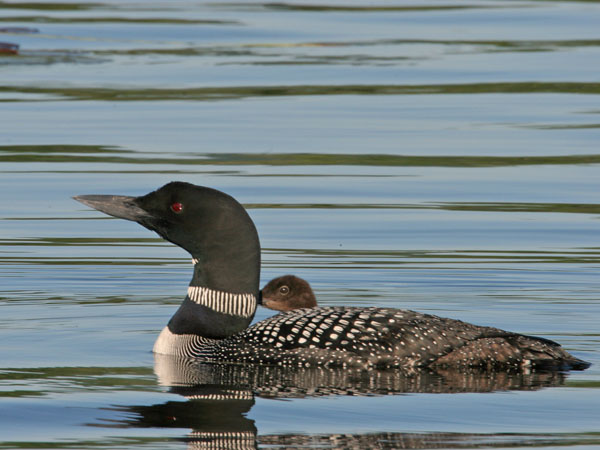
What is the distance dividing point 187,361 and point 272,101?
312 inches

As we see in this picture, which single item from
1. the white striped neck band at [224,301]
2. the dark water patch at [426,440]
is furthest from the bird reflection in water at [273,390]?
the white striped neck band at [224,301]

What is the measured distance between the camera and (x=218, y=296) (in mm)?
6656

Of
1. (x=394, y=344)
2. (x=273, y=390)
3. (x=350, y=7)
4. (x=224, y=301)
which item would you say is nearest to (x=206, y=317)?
(x=224, y=301)

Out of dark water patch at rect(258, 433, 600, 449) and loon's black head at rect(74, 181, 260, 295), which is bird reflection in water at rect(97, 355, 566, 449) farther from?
loon's black head at rect(74, 181, 260, 295)

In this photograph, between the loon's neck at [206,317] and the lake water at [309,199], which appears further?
the loon's neck at [206,317]

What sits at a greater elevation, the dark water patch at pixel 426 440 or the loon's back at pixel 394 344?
the loon's back at pixel 394 344

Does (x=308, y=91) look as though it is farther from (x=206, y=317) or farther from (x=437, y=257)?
(x=206, y=317)

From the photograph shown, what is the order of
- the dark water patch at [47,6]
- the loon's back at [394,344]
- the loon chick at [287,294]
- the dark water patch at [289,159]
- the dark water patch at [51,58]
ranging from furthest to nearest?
the dark water patch at [47,6] → the dark water patch at [51,58] → the dark water patch at [289,159] → the loon chick at [287,294] → the loon's back at [394,344]

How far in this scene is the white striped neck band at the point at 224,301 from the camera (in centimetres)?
666

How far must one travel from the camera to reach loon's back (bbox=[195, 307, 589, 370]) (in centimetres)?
621

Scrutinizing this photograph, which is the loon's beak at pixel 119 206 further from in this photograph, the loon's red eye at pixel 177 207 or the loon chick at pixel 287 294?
the loon chick at pixel 287 294

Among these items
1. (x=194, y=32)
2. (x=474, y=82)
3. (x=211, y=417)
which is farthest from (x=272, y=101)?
(x=211, y=417)

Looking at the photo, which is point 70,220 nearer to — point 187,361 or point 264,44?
→ point 187,361

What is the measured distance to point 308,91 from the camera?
1465cm
